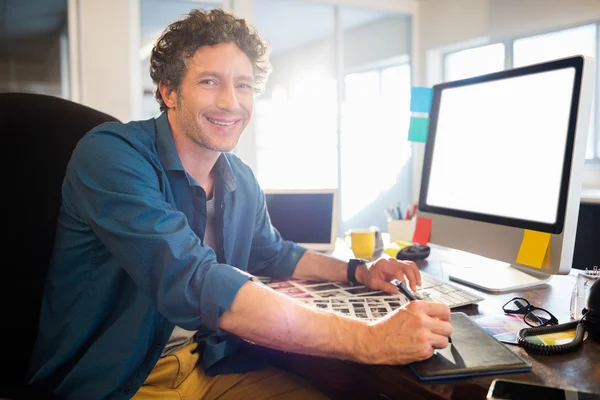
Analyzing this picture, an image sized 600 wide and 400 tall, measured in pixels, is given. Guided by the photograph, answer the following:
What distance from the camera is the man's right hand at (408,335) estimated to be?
743 millimetres

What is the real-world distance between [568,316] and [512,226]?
27 centimetres

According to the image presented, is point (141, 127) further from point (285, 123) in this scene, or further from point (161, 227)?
point (285, 123)

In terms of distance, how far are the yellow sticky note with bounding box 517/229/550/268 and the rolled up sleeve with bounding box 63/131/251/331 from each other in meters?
0.64

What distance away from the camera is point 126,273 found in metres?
1.00

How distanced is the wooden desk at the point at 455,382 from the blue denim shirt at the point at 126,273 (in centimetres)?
20

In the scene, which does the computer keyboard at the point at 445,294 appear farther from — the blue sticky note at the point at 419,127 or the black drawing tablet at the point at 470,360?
the blue sticky note at the point at 419,127

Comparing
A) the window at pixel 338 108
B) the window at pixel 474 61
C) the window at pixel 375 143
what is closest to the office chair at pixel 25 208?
the window at pixel 338 108

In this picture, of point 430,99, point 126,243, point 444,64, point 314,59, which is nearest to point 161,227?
point 126,243

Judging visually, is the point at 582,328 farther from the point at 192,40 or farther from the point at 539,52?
the point at 539,52

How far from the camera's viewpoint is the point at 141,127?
1.13 m

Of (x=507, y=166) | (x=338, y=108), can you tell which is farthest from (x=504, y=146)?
(x=338, y=108)

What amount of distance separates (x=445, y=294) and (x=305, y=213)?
911 mm

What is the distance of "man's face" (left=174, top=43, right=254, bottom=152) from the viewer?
118 cm

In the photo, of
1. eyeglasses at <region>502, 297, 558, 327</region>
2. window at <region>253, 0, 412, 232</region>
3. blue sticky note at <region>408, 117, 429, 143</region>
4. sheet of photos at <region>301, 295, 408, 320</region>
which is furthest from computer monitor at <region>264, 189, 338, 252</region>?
window at <region>253, 0, 412, 232</region>
